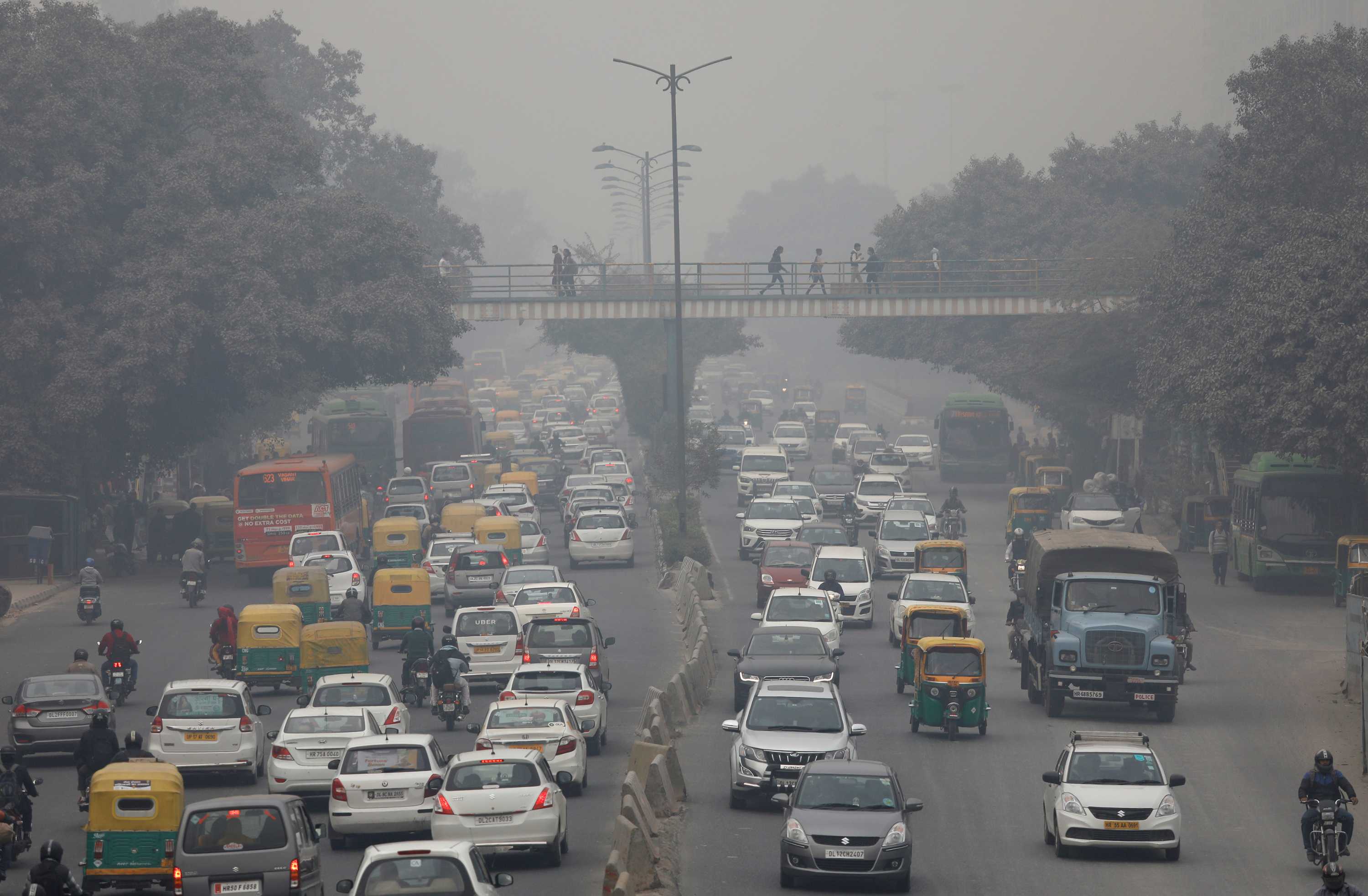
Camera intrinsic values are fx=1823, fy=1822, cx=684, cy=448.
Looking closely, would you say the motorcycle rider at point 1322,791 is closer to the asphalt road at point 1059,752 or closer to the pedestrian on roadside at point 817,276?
the asphalt road at point 1059,752

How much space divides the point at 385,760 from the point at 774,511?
31298mm

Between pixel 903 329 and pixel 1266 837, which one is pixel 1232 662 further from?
pixel 903 329

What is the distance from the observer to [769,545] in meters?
42.4

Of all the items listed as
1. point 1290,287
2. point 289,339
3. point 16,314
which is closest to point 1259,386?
point 1290,287

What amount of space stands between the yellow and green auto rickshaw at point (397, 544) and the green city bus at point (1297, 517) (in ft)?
67.8

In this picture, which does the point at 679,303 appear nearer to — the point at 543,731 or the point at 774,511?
the point at 774,511

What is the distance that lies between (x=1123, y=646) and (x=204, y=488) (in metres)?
47.9

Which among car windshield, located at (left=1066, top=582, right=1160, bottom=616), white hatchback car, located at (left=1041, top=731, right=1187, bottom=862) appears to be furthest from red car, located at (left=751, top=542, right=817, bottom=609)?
white hatchback car, located at (left=1041, top=731, right=1187, bottom=862)

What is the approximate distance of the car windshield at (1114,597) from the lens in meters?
28.9

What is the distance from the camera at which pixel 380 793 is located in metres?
19.7

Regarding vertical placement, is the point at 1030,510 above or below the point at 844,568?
below

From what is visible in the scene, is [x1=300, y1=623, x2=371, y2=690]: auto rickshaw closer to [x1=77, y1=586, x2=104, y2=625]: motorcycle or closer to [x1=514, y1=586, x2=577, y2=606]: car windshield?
[x1=514, y1=586, x2=577, y2=606]: car windshield

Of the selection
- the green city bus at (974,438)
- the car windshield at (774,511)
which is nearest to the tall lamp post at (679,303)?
the car windshield at (774,511)

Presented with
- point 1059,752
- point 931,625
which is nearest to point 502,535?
point 931,625
